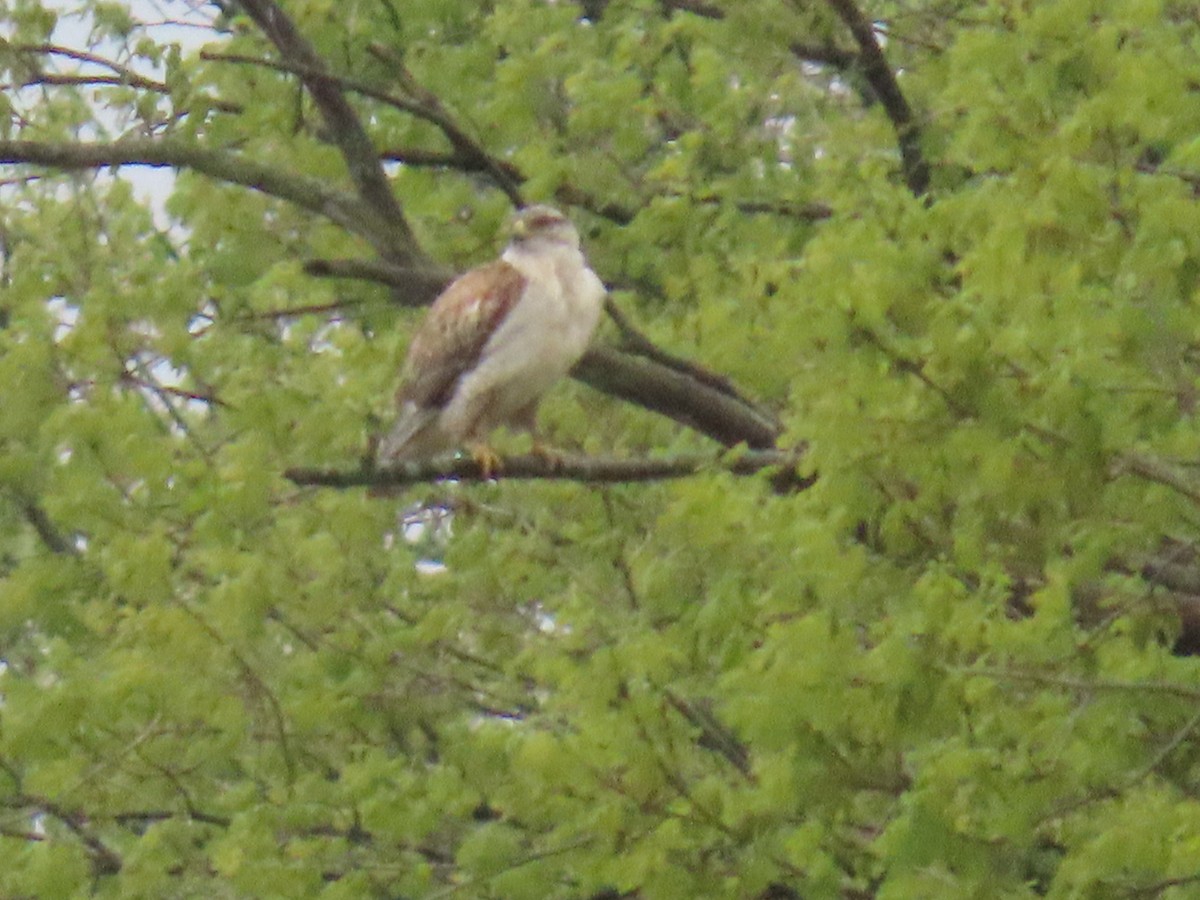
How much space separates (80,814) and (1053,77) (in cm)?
552

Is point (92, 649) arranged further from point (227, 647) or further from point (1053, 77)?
point (1053, 77)

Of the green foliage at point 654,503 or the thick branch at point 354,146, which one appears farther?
the thick branch at point 354,146

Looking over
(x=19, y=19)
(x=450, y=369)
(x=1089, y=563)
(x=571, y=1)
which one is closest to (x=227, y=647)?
(x=450, y=369)

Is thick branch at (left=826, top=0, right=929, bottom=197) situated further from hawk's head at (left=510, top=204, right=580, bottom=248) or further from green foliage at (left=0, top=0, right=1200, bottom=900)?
hawk's head at (left=510, top=204, right=580, bottom=248)

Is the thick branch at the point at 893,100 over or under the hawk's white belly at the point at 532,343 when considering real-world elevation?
over

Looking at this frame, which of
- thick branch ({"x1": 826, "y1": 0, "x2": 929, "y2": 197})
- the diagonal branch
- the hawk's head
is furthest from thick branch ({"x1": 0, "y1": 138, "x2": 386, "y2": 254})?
thick branch ({"x1": 826, "y1": 0, "x2": 929, "y2": 197})

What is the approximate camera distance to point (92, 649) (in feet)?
39.1

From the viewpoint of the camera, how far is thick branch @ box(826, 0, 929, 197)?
9.66 metres

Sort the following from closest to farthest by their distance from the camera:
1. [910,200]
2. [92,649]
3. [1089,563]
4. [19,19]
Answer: [1089,563] < [910,200] < [19,19] < [92,649]

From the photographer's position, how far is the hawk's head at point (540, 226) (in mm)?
10109

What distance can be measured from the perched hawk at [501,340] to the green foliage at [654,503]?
0.71 feet

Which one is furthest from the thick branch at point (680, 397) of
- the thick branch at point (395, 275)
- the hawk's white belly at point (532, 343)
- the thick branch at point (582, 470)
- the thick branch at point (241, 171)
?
the thick branch at point (241, 171)

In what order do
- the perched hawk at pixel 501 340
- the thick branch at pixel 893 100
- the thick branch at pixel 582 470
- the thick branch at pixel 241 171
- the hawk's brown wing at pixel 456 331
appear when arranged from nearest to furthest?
the thick branch at pixel 582 470 → the thick branch at pixel 241 171 → the thick branch at pixel 893 100 → the perched hawk at pixel 501 340 → the hawk's brown wing at pixel 456 331

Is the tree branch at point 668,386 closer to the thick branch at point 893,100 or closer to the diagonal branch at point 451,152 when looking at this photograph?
the diagonal branch at point 451,152
